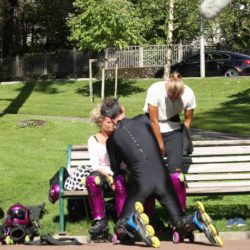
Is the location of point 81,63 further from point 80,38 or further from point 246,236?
point 246,236

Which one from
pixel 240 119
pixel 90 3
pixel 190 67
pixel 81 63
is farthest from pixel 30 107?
pixel 81 63

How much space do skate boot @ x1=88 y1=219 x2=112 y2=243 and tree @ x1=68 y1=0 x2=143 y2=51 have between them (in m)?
18.0

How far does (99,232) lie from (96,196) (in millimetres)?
359

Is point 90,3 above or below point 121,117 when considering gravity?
above

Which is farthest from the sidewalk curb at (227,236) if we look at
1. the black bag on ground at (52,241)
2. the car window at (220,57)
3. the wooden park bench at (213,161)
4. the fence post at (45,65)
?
the fence post at (45,65)

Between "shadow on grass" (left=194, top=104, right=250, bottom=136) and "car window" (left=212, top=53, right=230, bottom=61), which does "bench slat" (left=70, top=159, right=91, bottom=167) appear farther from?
"car window" (left=212, top=53, right=230, bottom=61)

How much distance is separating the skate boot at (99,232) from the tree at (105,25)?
18.0m

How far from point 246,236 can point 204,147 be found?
147cm

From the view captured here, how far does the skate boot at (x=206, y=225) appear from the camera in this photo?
5875 mm

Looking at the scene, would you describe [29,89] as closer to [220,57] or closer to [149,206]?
[220,57]

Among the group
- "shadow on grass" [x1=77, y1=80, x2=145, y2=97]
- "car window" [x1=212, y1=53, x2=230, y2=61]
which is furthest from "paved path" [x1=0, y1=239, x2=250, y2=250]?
"car window" [x1=212, y1=53, x2=230, y2=61]

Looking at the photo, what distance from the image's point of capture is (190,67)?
95.7ft

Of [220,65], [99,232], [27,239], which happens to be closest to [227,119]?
[220,65]

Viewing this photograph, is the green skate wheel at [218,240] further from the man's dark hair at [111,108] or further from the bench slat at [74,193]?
the man's dark hair at [111,108]
